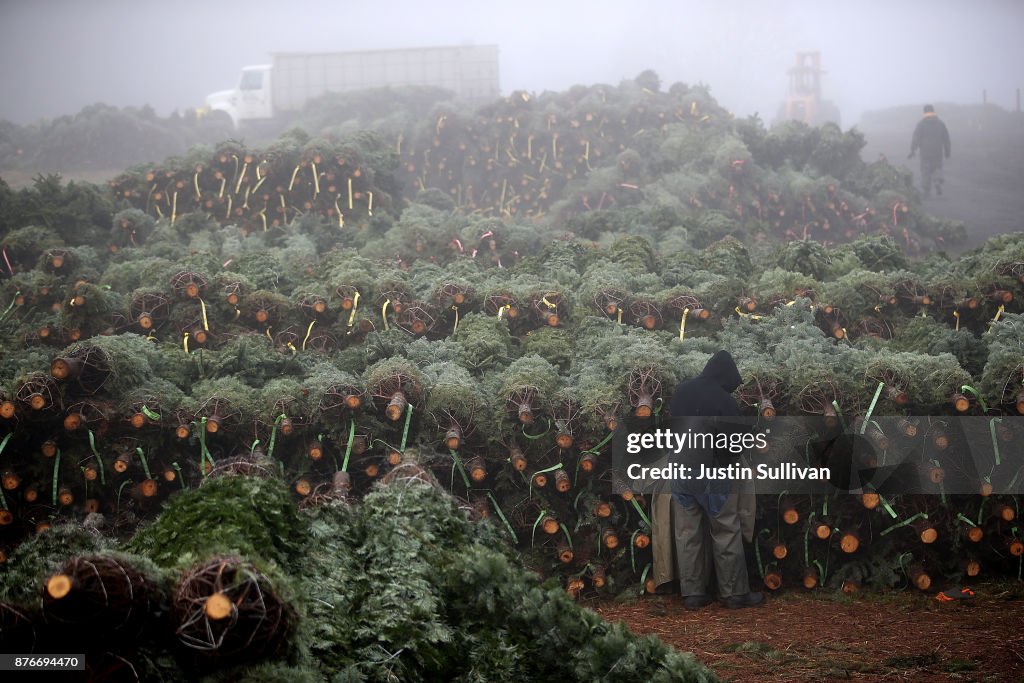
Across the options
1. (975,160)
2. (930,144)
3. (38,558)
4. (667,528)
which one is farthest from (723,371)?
Result: (975,160)

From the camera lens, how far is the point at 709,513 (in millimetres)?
A: 5637

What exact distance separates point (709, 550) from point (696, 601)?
38 cm

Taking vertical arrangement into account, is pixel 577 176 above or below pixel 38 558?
above

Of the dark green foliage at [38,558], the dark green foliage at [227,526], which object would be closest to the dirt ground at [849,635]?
the dark green foliage at [227,526]

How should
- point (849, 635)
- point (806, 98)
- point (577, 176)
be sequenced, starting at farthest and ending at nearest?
1. point (806, 98)
2. point (577, 176)
3. point (849, 635)

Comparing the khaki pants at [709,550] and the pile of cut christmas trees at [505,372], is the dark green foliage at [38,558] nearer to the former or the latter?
the pile of cut christmas trees at [505,372]

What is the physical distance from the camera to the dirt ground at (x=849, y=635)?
166 inches

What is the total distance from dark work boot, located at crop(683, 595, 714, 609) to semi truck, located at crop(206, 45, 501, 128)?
20.2m

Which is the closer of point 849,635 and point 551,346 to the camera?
point 849,635

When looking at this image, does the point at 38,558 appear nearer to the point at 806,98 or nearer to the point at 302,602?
the point at 302,602

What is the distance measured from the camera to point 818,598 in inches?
222

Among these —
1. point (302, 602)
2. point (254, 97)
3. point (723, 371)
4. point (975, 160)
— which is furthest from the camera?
point (254, 97)

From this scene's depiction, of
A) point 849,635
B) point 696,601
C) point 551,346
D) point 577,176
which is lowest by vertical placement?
point 696,601

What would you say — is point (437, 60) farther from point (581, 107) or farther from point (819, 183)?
point (819, 183)
